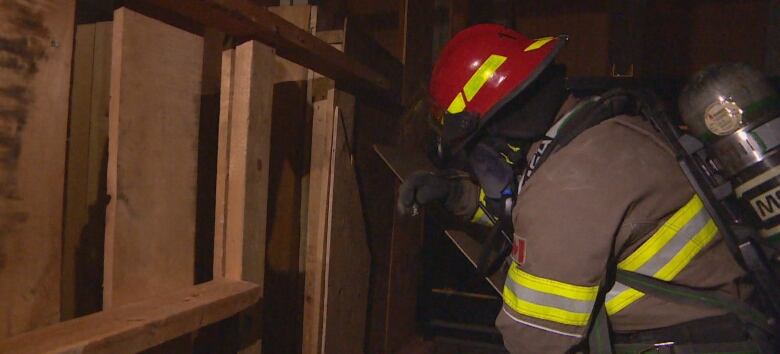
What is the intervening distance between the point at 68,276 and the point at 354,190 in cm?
114

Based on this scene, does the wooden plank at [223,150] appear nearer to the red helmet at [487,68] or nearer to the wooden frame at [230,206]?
the wooden frame at [230,206]

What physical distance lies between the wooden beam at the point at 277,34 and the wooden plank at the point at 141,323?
698 millimetres

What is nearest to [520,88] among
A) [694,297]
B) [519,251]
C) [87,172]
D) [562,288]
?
[519,251]

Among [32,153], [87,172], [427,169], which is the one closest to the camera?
[32,153]

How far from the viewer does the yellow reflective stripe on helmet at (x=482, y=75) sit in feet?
5.09

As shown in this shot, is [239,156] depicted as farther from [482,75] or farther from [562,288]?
[562,288]

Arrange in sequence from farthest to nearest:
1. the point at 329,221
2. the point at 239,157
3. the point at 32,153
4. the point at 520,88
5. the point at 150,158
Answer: the point at 329,221 < the point at 520,88 < the point at 239,157 < the point at 150,158 < the point at 32,153

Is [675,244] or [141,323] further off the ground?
[675,244]

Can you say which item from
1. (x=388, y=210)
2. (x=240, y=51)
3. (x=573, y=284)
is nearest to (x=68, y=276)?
(x=240, y=51)

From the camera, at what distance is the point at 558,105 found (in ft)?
5.02

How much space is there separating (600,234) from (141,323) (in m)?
1.05

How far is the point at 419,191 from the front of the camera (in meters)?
Answer: 1.82

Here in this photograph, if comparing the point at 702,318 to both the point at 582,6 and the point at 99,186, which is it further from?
the point at 582,6

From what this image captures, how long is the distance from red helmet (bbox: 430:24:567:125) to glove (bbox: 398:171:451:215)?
11.9 inches
